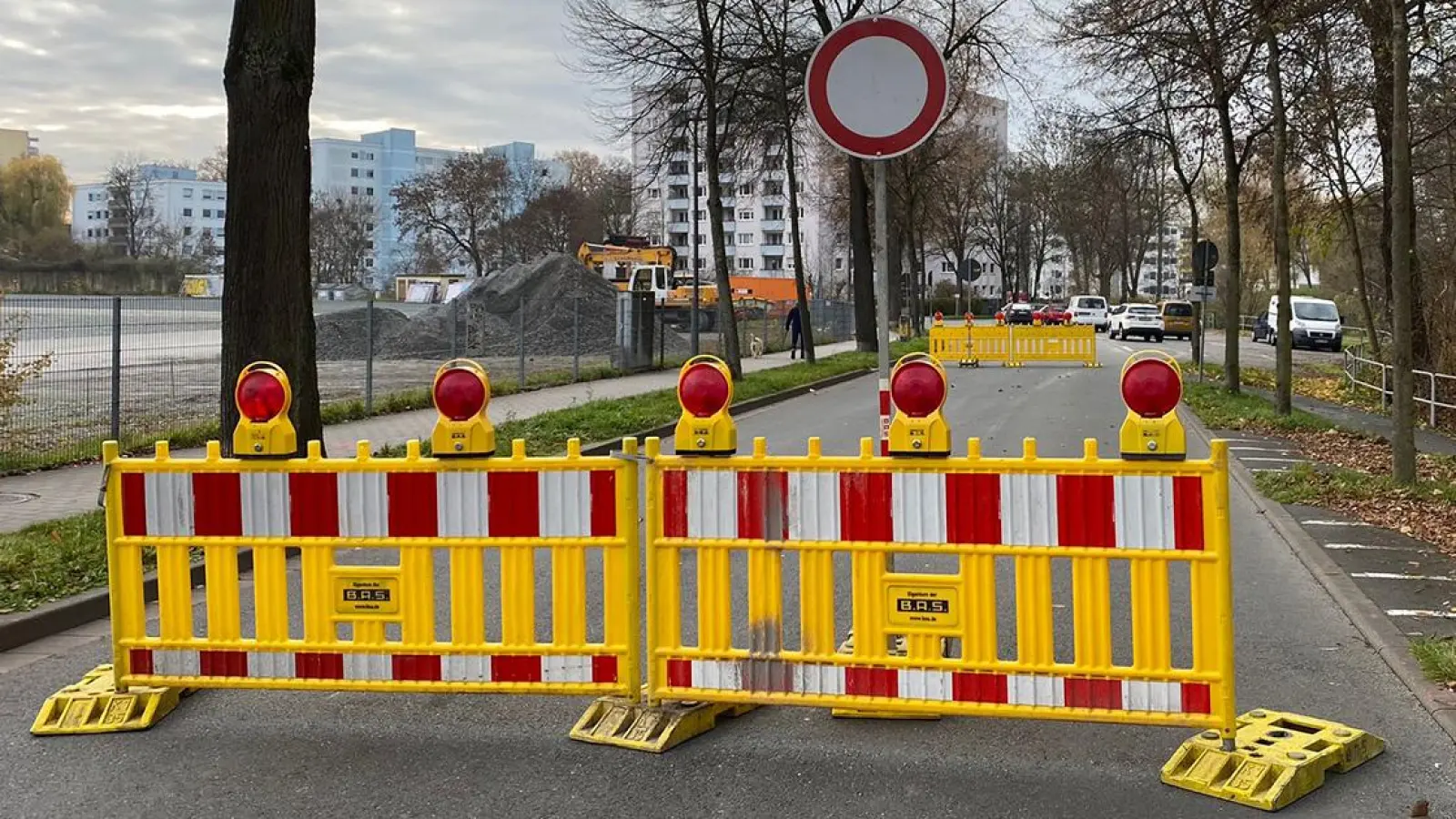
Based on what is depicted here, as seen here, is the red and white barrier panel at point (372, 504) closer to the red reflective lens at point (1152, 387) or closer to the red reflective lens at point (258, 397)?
the red reflective lens at point (258, 397)

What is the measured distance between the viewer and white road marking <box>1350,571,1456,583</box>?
7.50 metres

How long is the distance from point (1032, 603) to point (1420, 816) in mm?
1364

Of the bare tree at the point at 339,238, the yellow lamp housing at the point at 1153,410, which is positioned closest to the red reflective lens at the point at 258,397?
the yellow lamp housing at the point at 1153,410

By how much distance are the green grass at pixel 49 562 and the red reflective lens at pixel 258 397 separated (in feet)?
9.09

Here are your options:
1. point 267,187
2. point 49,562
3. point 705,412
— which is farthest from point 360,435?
point 705,412

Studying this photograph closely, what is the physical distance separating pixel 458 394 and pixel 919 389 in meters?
1.74

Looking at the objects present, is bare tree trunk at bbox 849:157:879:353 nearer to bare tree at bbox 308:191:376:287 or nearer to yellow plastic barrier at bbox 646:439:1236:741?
yellow plastic barrier at bbox 646:439:1236:741

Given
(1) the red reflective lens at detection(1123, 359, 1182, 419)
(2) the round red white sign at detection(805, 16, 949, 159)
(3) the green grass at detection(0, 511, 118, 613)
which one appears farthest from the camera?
(3) the green grass at detection(0, 511, 118, 613)

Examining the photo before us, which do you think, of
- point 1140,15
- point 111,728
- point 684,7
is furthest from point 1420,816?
point 684,7

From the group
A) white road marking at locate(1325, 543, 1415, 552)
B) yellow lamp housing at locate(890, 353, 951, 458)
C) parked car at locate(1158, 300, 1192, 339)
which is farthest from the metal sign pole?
parked car at locate(1158, 300, 1192, 339)

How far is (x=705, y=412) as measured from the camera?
4.76 metres

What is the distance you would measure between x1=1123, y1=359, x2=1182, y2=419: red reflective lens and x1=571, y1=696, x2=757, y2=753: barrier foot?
6.53 feet

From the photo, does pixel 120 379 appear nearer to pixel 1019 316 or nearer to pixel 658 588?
pixel 658 588

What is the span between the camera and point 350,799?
14.0 ft
